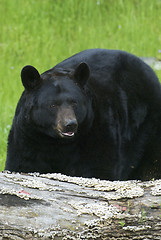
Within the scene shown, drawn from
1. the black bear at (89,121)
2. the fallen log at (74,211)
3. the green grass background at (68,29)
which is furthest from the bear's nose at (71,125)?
the green grass background at (68,29)

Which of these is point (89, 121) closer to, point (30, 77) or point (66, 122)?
point (66, 122)

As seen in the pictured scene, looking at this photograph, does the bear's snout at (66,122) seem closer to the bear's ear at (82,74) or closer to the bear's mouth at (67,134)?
the bear's mouth at (67,134)

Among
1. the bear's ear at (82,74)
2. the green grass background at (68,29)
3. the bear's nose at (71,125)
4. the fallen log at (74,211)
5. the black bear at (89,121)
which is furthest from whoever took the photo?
the green grass background at (68,29)

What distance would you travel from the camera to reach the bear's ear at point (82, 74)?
13.8 ft

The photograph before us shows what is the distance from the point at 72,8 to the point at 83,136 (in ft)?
23.8

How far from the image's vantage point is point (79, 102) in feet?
13.3

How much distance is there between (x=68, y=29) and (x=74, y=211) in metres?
8.17

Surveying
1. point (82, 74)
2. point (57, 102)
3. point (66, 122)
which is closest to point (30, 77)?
point (57, 102)

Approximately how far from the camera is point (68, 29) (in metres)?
10.6

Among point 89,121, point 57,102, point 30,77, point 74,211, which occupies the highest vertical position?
point 30,77

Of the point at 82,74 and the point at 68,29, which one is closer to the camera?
the point at 82,74

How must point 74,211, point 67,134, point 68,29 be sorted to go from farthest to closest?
point 68,29
point 67,134
point 74,211

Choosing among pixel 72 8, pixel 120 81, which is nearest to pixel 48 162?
pixel 120 81

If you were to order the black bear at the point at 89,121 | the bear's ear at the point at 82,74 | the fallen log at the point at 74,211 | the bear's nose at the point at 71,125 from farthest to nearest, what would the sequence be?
1. the bear's ear at the point at 82,74
2. the black bear at the point at 89,121
3. the bear's nose at the point at 71,125
4. the fallen log at the point at 74,211
